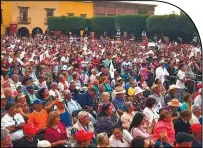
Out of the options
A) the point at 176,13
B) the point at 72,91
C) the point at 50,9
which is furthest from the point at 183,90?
the point at 50,9

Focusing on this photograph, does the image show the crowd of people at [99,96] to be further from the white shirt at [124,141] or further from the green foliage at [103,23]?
the green foliage at [103,23]

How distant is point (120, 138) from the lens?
4.70 m

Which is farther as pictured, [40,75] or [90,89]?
[40,75]

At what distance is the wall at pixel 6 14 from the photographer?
13.4 feet

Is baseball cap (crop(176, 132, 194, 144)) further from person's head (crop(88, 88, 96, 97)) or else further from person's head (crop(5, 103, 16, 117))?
person's head (crop(88, 88, 96, 97))

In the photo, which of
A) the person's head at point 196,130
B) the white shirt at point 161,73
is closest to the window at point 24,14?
the person's head at point 196,130

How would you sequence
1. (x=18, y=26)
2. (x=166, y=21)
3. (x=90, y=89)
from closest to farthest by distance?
(x=18, y=26) < (x=166, y=21) < (x=90, y=89)

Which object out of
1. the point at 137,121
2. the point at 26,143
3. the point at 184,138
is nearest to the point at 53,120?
the point at 26,143

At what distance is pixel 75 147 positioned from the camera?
14.4ft

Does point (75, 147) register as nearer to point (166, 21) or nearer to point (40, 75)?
point (166, 21)

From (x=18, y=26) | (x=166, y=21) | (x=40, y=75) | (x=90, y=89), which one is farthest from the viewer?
(x=40, y=75)

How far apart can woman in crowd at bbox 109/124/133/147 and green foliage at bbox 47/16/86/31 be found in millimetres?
1130

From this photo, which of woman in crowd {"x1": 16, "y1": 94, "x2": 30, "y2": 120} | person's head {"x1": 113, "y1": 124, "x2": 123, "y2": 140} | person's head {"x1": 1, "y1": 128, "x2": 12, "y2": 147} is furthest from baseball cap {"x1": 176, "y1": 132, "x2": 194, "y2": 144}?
woman in crowd {"x1": 16, "y1": 94, "x2": 30, "y2": 120}

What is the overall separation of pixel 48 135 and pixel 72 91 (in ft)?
8.08
